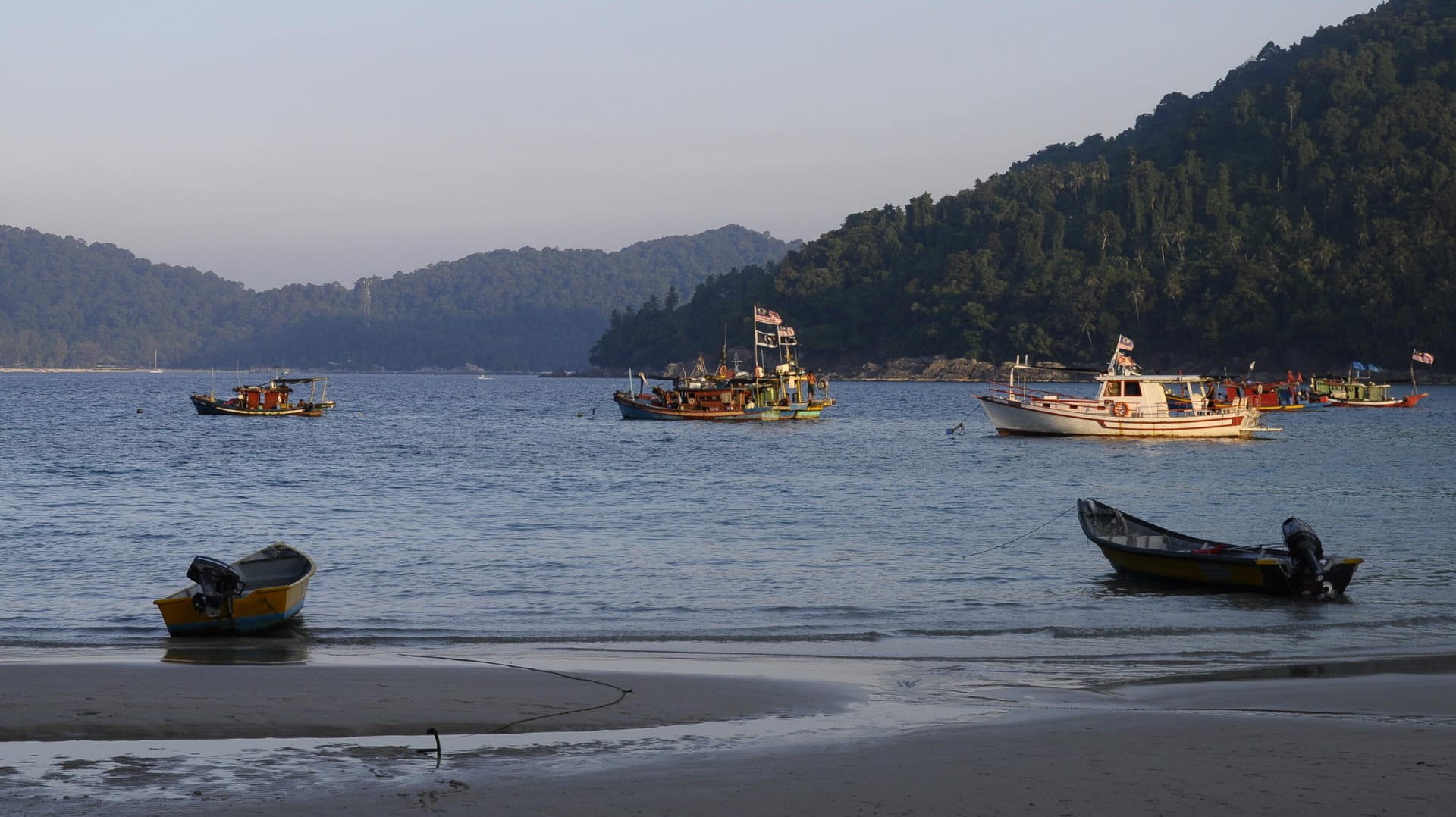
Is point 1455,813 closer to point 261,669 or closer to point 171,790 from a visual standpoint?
point 171,790

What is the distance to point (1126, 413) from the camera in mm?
63750

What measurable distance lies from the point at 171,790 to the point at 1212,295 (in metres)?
166

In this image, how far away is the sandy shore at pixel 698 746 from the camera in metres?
8.99

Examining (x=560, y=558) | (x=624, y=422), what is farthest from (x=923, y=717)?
(x=624, y=422)

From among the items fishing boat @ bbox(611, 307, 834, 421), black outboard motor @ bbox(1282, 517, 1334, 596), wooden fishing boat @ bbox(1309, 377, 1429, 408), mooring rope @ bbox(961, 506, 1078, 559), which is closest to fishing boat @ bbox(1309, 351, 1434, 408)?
wooden fishing boat @ bbox(1309, 377, 1429, 408)

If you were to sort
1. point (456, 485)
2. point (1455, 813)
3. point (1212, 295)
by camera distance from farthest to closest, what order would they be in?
point (1212, 295) < point (456, 485) < point (1455, 813)

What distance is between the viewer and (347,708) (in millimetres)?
12172


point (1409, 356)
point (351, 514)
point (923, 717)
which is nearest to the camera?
point (923, 717)

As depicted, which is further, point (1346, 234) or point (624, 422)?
point (1346, 234)

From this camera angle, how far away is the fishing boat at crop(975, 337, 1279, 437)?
63969 millimetres

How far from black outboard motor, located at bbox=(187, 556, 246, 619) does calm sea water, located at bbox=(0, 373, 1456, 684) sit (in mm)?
775

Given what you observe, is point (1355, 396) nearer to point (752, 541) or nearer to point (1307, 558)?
point (752, 541)

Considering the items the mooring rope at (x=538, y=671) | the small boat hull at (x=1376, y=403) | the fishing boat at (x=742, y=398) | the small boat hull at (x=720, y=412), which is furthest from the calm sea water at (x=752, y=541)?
the small boat hull at (x=1376, y=403)

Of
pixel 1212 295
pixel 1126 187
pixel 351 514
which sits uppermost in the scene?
pixel 1126 187
